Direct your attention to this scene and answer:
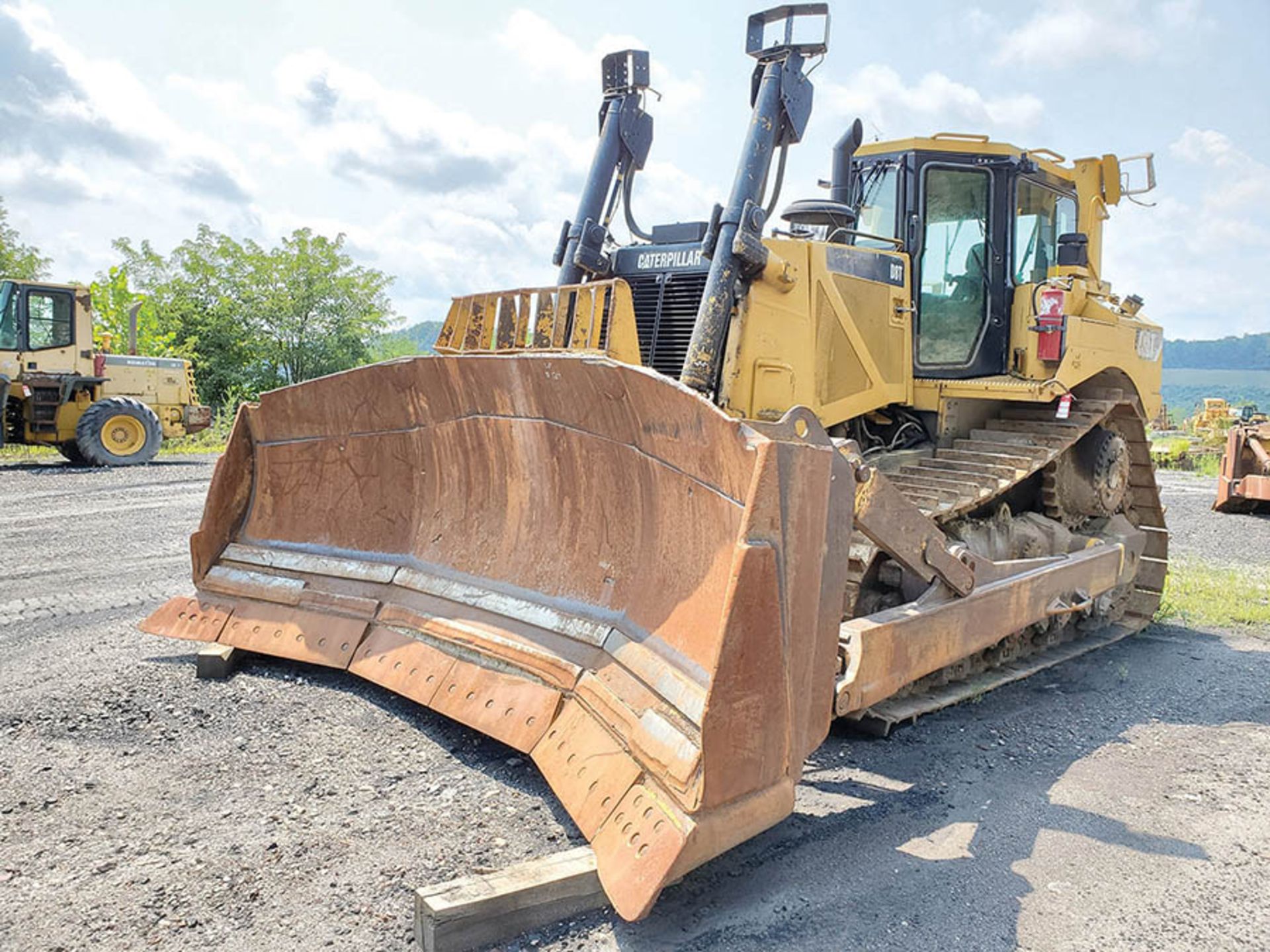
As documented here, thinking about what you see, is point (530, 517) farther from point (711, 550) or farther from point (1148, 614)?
point (1148, 614)

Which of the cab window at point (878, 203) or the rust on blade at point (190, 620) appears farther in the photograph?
the cab window at point (878, 203)

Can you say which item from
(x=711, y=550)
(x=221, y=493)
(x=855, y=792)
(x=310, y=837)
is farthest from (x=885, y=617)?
(x=221, y=493)

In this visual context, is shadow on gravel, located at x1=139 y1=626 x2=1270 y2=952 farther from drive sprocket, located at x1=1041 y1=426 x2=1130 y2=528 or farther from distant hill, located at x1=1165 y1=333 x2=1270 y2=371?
distant hill, located at x1=1165 y1=333 x2=1270 y2=371

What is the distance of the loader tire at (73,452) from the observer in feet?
50.9

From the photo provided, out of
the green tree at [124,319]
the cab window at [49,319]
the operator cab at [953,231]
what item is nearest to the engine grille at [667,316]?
the operator cab at [953,231]

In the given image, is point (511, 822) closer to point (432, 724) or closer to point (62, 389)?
point (432, 724)

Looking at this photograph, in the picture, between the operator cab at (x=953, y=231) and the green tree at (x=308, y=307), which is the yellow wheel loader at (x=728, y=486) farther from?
the green tree at (x=308, y=307)

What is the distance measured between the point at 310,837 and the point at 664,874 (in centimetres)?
117

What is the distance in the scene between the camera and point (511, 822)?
3109 millimetres

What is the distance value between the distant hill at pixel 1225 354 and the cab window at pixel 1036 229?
12976cm

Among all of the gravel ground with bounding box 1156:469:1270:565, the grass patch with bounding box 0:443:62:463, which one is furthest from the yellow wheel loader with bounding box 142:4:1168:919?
the grass patch with bounding box 0:443:62:463

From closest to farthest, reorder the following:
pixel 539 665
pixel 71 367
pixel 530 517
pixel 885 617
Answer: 1. pixel 539 665
2. pixel 885 617
3. pixel 530 517
4. pixel 71 367

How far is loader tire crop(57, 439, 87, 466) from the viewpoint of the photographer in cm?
1552

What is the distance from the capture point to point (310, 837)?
296 centimetres
